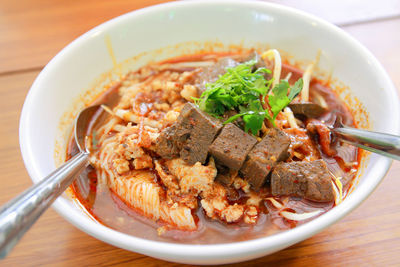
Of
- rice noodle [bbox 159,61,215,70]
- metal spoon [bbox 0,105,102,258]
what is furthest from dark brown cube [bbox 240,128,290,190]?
rice noodle [bbox 159,61,215,70]

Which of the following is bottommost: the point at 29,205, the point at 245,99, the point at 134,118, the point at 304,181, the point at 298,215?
the point at 298,215

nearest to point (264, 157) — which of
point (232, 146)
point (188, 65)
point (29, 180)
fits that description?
point (232, 146)

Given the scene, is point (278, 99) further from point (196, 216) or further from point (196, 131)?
point (196, 216)

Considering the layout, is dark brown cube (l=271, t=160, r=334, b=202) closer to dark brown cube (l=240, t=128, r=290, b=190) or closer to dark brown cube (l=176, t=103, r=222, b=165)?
dark brown cube (l=240, t=128, r=290, b=190)

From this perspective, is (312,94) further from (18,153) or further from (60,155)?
(18,153)

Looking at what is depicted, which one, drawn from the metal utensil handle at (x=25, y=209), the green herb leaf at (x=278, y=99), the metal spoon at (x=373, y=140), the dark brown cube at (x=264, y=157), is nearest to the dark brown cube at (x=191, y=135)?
the dark brown cube at (x=264, y=157)

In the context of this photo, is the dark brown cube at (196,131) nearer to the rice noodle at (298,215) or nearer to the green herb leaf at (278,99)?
the green herb leaf at (278,99)
